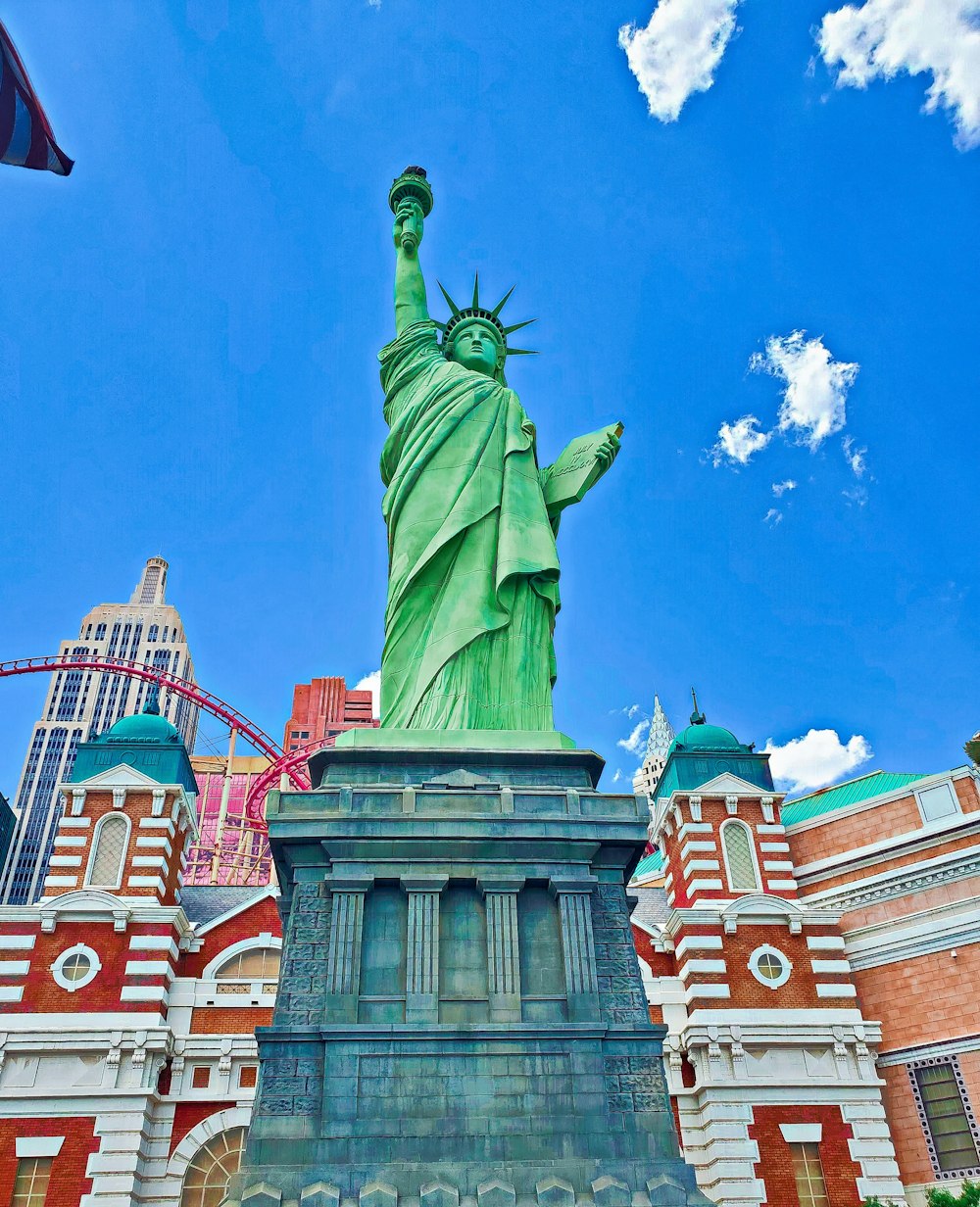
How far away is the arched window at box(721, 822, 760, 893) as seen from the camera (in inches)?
894

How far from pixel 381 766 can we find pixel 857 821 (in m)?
12.8

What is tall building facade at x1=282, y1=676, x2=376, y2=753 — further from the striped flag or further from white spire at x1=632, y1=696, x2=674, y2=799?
→ the striped flag

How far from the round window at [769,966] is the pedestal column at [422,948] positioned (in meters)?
10.8

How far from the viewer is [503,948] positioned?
1266cm

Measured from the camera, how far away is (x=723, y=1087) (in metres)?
19.6

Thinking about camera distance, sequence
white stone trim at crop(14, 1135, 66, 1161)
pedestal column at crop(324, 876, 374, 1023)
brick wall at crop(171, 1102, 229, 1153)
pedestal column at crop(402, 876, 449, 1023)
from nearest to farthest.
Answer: pedestal column at crop(324, 876, 374, 1023) < pedestal column at crop(402, 876, 449, 1023) < white stone trim at crop(14, 1135, 66, 1161) < brick wall at crop(171, 1102, 229, 1153)

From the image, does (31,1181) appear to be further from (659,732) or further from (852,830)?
(659,732)

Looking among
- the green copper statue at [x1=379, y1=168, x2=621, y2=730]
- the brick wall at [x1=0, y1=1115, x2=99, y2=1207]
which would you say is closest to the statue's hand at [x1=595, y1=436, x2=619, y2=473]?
the green copper statue at [x1=379, y1=168, x2=621, y2=730]

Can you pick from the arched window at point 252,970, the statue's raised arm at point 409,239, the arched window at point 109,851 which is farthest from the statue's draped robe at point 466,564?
the arched window at point 109,851

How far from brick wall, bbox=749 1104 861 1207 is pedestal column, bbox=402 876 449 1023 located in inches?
405

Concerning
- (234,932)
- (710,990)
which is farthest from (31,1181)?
(710,990)

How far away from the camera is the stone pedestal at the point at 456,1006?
433 inches

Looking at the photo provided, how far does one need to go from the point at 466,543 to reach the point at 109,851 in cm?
1078

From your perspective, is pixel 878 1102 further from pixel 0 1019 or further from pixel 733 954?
pixel 0 1019
